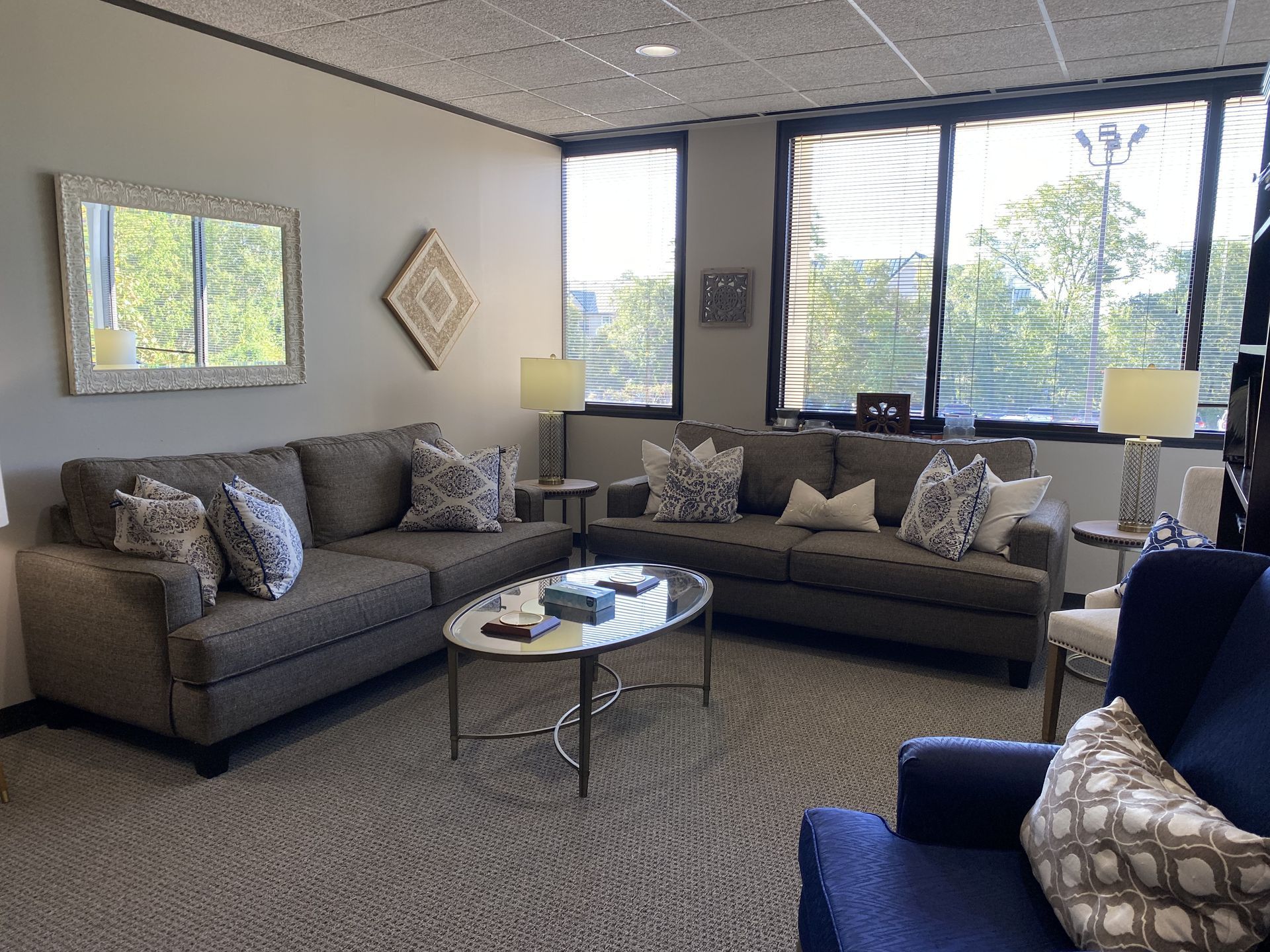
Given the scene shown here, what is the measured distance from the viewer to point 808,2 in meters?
3.38

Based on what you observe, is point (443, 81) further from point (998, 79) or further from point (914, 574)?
point (914, 574)

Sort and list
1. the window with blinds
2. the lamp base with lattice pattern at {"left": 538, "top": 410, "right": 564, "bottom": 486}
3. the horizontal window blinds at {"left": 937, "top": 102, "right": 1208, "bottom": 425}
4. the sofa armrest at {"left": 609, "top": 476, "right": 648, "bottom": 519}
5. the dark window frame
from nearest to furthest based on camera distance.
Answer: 1. the dark window frame
2. the horizontal window blinds at {"left": 937, "top": 102, "right": 1208, "bottom": 425}
3. the sofa armrest at {"left": 609, "top": 476, "right": 648, "bottom": 519}
4. the lamp base with lattice pattern at {"left": 538, "top": 410, "right": 564, "bottom": 486}
5. the window with blinds

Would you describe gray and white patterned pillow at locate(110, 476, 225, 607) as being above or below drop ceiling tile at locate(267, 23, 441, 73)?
below

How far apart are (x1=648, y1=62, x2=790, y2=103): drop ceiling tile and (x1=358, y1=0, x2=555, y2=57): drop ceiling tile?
0.82 metres

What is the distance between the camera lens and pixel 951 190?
494 cm

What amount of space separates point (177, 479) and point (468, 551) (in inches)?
44.3

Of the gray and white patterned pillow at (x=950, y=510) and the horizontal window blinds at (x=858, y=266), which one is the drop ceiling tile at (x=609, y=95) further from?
the gray and white patterned pillow at (x=950, y=510)

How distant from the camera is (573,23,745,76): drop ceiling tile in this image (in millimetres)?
3744

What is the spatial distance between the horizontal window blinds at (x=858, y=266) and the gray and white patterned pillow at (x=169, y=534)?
339 cm

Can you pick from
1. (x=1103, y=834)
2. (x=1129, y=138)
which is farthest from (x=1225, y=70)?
(x=1103, y=834)

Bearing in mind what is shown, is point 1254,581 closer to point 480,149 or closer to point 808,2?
point 808,2

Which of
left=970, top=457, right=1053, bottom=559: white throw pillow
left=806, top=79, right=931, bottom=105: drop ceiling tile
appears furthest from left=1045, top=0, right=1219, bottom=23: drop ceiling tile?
left=970, top=457, right=1053, bottom=559: white throw pillow

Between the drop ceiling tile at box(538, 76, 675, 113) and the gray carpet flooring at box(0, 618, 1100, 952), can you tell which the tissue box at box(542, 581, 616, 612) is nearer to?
the gray carpet flooring at box(0, 618, 1100, 952)

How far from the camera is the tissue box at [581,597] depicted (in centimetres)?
310
